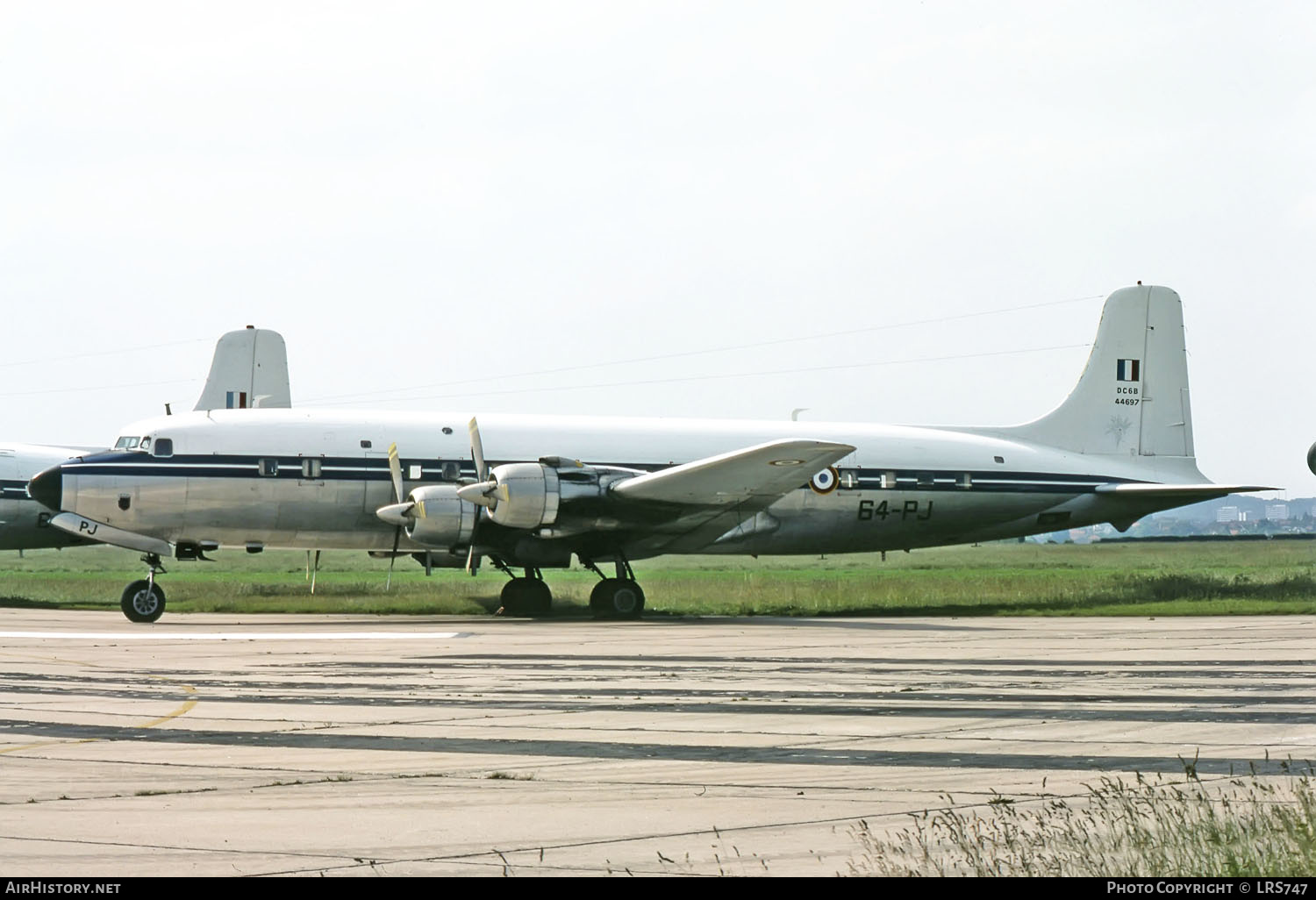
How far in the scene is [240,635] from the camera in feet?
80.6

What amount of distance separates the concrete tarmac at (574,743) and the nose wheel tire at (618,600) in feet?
24.5

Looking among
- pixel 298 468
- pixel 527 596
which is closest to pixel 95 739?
pixel 298 468

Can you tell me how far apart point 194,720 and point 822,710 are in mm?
5530

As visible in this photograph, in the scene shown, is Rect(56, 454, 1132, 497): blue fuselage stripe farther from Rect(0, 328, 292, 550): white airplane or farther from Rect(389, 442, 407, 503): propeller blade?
Rect(0, 328, 292, 550): white airplane

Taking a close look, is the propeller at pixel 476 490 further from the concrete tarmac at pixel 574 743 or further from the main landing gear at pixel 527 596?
the concrete tarmac at pixel 574 743

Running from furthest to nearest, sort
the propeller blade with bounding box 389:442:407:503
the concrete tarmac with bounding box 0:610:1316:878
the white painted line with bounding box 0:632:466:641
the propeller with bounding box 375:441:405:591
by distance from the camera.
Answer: the propeller blade with bounding box 389:442:407:503 → the propeller with bounding box 375:441:405:591 → the white painted line with bounding box 0:632:466:641 → the concrete tarmac with bounding box 0:610:1316:878

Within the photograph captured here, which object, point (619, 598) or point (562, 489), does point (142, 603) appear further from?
point (619, 598)

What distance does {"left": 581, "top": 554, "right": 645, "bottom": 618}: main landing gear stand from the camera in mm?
30141

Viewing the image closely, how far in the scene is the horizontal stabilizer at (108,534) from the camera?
29.0 m

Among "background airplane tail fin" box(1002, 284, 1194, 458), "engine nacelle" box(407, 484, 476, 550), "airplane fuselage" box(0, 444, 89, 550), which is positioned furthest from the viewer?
"airplane fuselage" box(0, 444, 89, 550)

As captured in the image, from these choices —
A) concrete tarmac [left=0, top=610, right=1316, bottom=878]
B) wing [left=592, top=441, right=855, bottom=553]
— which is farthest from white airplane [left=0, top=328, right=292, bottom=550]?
concrete tarmac [left=0, top=610, right=1316, bottom=878]

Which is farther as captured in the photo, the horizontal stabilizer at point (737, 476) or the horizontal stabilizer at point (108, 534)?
the horizontal stabilizer at point (108, 534)

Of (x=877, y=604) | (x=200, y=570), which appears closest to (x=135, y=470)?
(x=877, y=604)

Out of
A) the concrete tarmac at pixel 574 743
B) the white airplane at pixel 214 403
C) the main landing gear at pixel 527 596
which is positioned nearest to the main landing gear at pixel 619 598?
the main landing gear at pixel 527 596
